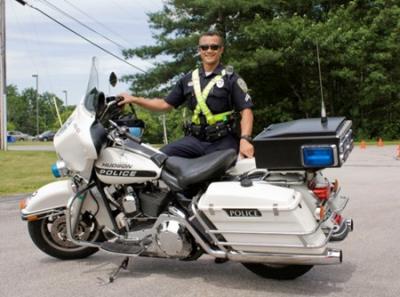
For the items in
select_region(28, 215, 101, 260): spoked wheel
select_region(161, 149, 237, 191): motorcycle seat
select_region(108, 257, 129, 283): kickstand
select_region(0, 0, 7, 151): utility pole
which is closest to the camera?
select_region(161, 149, 237, 191): motorcycle seat

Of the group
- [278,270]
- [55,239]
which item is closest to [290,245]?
[278,270]

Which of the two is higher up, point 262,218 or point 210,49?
point 210,49

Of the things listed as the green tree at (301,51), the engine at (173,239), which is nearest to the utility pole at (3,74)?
the green tree at (301,51)

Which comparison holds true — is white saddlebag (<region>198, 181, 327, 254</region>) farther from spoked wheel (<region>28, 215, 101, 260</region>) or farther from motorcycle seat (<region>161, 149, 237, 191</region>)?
spoked wheel (<region>28, 215, 101, 260</region>)

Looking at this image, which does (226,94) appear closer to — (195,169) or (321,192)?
(195,169)

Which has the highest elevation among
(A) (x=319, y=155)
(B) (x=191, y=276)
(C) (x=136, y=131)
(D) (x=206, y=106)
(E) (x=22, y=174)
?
(D) (x=206, y=106)

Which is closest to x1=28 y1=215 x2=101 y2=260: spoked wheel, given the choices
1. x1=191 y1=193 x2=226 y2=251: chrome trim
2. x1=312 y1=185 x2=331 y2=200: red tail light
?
x1=191 y1=193 x2=226 y2=251: chrome trim

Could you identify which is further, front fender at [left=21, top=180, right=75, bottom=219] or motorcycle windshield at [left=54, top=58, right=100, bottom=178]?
front fender at [left=21, top=180, right=75, bottom=219]

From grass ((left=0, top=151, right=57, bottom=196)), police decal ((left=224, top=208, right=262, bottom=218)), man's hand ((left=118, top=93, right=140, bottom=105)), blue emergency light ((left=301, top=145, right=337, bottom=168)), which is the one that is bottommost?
grass ((left=0, top=151, right=57, bottom=196))

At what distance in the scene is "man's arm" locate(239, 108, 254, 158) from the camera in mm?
4773

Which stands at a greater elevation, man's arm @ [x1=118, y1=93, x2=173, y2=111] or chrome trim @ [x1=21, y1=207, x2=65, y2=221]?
man's arm @ [x1=118, y1=93, x2=173, y2=111]

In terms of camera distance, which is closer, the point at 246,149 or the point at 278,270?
the point at 278,270

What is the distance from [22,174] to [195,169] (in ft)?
34.4

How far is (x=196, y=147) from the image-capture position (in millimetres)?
5047
